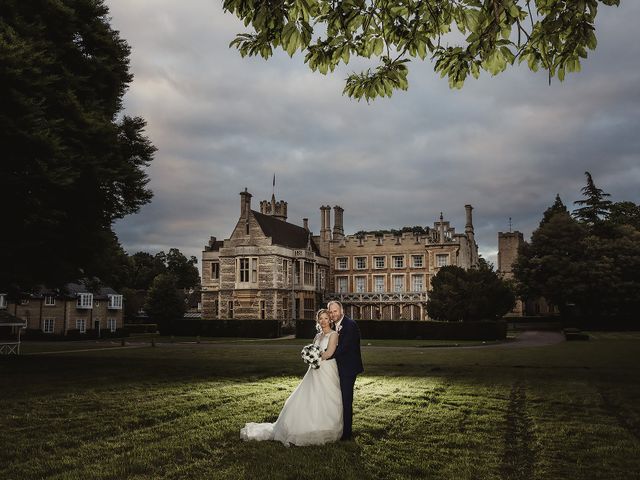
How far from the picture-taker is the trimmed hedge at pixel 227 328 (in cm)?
4433

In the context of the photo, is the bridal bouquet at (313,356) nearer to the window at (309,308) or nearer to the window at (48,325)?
the window at (309,308)

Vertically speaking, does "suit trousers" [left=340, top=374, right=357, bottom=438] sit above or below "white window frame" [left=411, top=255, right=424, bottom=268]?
below

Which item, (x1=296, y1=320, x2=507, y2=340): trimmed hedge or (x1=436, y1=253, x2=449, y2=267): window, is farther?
(x1=436, y1=253, x2=449, y2=267): window

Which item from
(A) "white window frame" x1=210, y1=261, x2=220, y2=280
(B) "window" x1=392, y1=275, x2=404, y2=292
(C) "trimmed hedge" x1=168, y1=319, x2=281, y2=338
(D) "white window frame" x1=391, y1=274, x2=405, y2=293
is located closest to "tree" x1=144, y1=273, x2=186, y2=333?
(C) "trimmed hedge" x1=168, y1=319, x2=281, y2=338

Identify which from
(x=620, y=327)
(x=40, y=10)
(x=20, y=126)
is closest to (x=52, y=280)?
(x=20, y=126)

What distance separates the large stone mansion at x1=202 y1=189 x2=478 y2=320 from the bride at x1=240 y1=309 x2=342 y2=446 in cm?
4012

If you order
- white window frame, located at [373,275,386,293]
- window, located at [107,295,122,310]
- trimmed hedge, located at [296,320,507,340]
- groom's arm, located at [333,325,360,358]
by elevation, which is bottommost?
trimmed hedge, located at [296,320,507,340]

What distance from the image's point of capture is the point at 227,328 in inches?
1812

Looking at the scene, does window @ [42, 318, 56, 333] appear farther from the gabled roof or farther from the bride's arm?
the bride's arm

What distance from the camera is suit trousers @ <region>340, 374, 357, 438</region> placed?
25.1 ft

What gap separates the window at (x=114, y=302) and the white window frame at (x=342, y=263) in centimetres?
2486

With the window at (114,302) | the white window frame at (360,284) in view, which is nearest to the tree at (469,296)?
the white window frame at (360,284)

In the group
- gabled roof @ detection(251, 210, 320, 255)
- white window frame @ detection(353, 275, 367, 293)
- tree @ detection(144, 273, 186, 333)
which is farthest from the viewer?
white window frame @ detection(353, 275, 367, 293)

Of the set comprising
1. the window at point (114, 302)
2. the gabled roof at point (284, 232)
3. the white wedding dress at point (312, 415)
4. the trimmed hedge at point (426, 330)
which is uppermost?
the gabled roof at point (284, 232)
